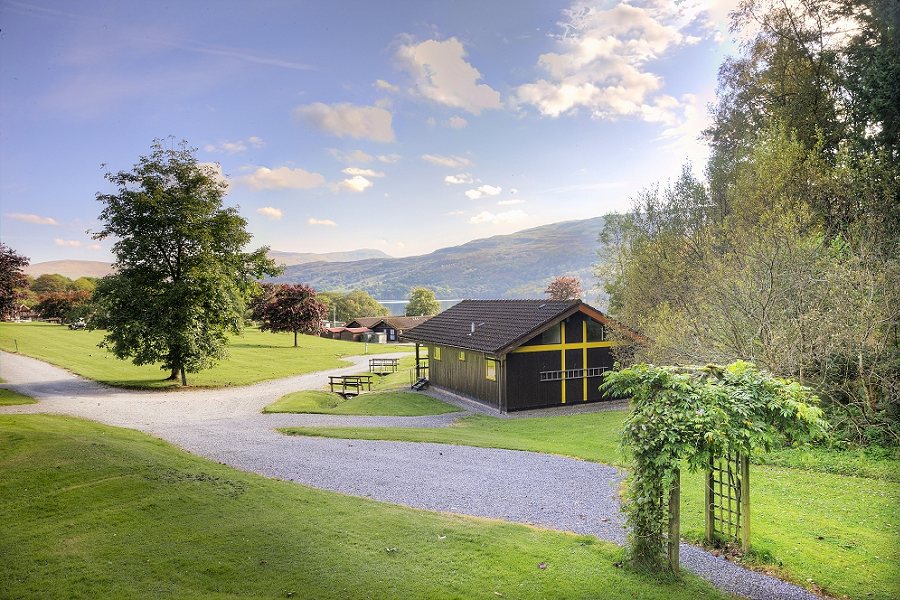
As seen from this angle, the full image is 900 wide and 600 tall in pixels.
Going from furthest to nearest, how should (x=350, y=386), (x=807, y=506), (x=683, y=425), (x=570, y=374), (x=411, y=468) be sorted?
(x=350, y=386) < (x=570, y=374) < (x=411, y=468) < (x=807, y=506) < (x=683, y=425)

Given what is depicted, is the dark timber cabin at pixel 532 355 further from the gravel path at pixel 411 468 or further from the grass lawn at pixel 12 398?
the grass lawn at pixel 12 398

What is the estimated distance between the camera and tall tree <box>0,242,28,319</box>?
11182 mm

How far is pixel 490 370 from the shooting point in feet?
60.9

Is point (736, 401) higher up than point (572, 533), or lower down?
higher up

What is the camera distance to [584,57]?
384 inches

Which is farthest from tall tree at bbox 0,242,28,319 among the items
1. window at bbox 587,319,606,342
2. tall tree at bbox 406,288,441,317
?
tall tree at bbox 406,288,441,317

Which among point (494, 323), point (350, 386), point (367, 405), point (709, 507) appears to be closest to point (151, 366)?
point (350, 386)

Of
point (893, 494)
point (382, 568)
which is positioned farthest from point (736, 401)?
point (893, 494)

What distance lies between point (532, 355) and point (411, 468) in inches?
363

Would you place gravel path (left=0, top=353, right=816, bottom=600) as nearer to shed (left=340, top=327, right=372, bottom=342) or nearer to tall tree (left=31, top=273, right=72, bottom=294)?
shed (left=340, top=327, right=372, bottom=342)

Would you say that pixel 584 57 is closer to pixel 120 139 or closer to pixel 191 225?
pixel 120 139

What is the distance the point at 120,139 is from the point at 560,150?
372 inches

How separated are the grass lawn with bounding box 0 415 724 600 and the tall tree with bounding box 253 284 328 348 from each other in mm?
34215

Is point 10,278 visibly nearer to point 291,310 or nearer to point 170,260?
point 170,260
